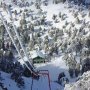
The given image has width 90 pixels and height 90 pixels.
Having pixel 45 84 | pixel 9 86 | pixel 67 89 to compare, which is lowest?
pixel 45 84

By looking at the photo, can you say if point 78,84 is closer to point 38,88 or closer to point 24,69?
point 38,88

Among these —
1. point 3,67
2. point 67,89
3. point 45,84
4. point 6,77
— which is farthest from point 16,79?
point 67,89

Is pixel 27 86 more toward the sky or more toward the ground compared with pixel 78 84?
more toward the ground

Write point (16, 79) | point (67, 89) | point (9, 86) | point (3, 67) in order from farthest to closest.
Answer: point (3, 67) → point (16, 79) → point (9, 86) → point (67, 89)

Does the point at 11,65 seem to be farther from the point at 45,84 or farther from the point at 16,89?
the point at 16,89

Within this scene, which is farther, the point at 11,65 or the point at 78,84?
the point at 11,65

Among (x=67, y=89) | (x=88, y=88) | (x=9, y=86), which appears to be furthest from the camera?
(x=9, y=86)

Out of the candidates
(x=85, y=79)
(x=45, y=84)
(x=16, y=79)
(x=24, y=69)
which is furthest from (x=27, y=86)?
(x=85, y=79)

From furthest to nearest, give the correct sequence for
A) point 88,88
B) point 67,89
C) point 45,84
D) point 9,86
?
point 45,84 < point 9,86 < point 67,89 < point 88,88

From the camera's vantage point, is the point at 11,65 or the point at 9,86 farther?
the point at 11,65
